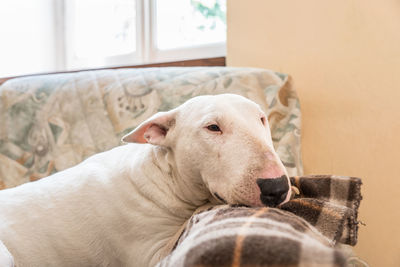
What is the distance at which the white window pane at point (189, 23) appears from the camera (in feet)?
7.48

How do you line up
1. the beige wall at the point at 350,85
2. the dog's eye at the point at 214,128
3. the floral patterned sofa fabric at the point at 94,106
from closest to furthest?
1. the dog's eye at the point at 214,128
2. the beige wall at the point at 350,85
3. the floral patterned sofa fabric at the point at 94,106

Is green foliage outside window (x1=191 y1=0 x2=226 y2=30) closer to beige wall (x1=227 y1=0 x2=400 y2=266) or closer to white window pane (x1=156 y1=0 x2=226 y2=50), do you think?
white window pane (x1=156 y1=0 x2=226 y2=50)

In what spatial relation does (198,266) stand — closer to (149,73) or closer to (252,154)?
(252,154)

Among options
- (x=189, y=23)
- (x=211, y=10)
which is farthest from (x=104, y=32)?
(x=211, y=10)

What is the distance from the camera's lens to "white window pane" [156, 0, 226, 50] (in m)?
2.28

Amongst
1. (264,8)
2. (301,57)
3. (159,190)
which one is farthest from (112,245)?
(264,8)

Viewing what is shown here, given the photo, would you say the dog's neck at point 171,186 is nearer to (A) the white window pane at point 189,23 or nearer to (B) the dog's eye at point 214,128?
(B) the dog's eye at point 214,128

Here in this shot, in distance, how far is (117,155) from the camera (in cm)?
120

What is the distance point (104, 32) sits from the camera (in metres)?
3.13

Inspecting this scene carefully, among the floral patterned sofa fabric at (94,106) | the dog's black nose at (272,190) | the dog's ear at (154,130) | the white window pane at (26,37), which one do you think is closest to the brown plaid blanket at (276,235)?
the dog's black nose at (272,190)

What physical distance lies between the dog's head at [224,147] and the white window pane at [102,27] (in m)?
1.96

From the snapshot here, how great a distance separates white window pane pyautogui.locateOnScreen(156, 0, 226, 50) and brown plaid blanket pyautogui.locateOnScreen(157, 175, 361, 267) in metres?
1.61

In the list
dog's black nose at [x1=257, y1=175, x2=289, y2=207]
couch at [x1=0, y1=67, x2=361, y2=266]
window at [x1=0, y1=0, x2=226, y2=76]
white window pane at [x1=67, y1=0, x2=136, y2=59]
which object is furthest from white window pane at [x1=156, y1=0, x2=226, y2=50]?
dog's black nose at [x1=257, y1=175, x2=289, y2=207]

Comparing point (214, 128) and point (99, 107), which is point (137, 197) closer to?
point (214, 128)
